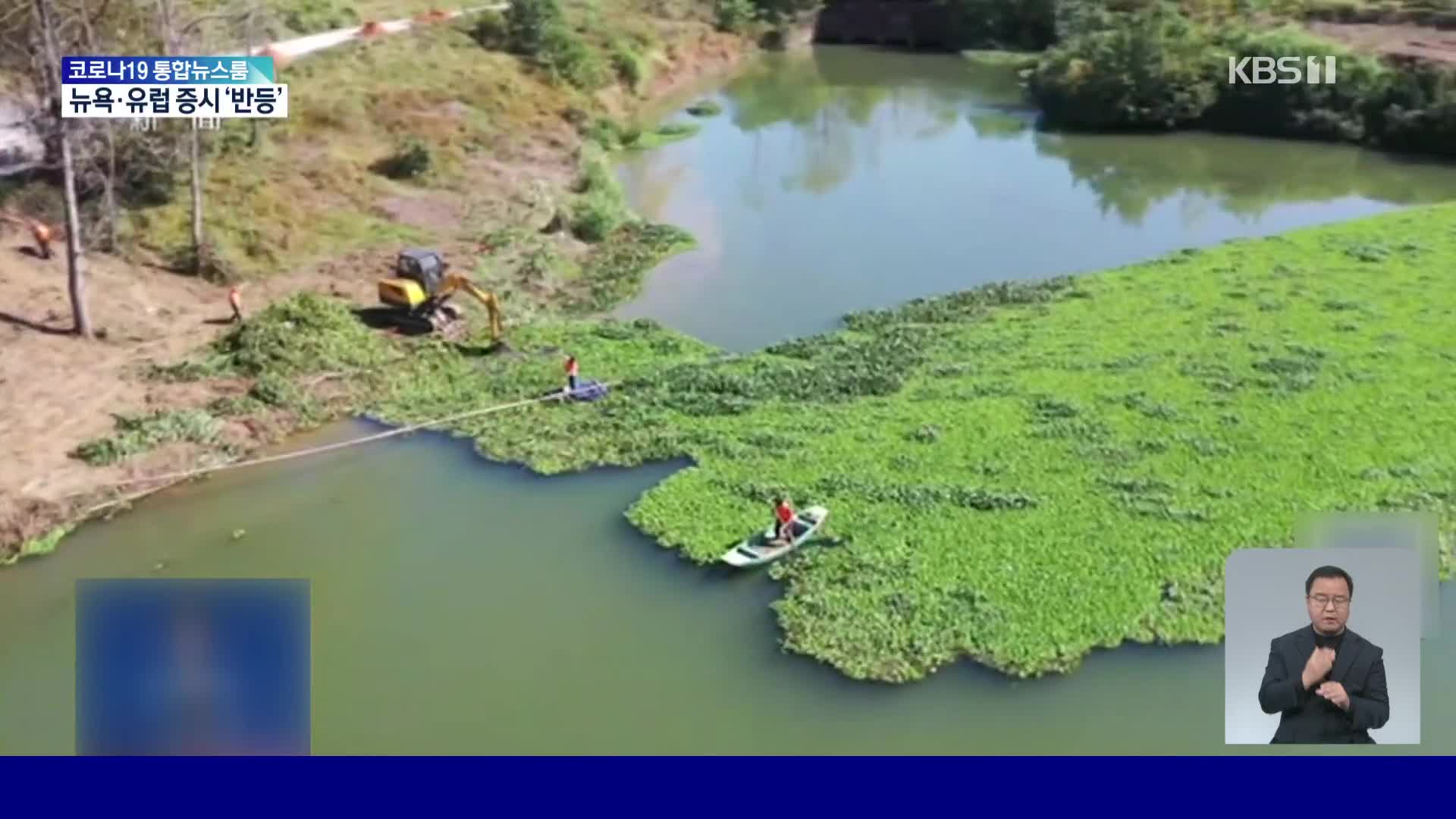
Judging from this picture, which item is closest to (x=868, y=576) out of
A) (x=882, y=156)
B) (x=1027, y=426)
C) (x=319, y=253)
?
(x=1027, y=426)

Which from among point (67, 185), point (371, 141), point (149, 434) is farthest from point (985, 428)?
point (371, 141)

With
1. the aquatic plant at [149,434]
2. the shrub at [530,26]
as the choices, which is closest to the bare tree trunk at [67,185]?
the aquatic plant at [149,434]

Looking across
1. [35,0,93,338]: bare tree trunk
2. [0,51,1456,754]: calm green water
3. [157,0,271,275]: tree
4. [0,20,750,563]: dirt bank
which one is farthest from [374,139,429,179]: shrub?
[35,0,93,338]: bare tree trunk

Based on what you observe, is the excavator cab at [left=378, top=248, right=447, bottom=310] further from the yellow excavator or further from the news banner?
the news banner

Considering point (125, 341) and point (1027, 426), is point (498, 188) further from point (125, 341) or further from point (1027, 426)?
point (1027, 426)

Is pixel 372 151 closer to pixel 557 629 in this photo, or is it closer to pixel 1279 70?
pixel 557 629

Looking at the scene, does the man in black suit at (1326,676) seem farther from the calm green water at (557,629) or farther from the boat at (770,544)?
the boat at (770,544)
